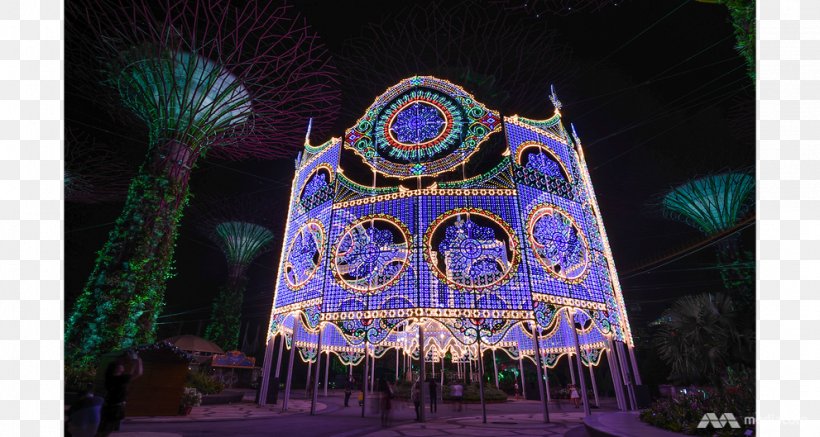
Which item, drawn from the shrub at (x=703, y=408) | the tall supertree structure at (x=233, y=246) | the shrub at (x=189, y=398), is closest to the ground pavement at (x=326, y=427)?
the shrub at (x=189, y=398)

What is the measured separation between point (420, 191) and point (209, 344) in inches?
891

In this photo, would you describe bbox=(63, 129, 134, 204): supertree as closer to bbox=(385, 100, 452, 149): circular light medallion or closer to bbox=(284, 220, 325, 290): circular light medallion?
bbox=(284, 220, 325, 290): circular light medallion

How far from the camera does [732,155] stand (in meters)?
25.7

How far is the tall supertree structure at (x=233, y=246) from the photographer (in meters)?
34.1

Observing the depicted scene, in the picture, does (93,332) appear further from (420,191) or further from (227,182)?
(227,182)

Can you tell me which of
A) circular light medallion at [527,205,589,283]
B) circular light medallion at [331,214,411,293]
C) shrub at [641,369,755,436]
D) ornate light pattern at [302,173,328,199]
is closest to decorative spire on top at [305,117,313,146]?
ornate light pattern at [302,173,328,199]

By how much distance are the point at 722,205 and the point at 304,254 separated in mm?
28153

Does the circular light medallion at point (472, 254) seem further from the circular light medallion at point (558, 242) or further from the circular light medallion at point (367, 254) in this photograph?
the circular light medallion at point (367, 254)

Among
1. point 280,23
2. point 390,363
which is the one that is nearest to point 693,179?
point 280,23

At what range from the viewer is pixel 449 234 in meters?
13.6

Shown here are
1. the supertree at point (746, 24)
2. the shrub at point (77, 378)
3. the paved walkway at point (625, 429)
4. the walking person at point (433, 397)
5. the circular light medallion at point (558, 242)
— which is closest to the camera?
the paved walkway at point (625, 429)
